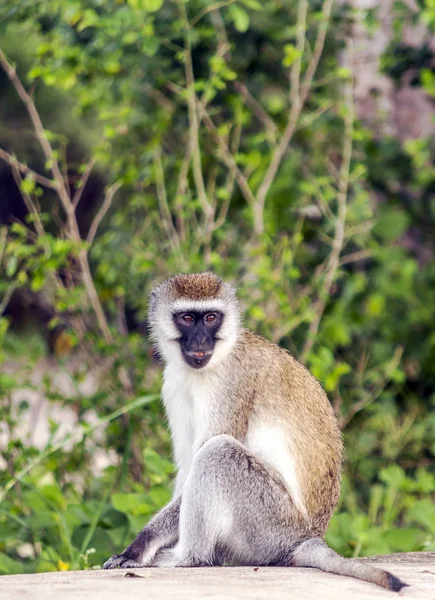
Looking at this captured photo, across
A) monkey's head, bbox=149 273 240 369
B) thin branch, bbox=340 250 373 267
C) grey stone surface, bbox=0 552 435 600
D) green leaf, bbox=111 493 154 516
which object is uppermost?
thin branch, bbox=340 250 373 267

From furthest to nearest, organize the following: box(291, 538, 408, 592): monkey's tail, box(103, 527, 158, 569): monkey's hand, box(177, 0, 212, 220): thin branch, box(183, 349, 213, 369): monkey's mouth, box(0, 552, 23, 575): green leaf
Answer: box(177, 0, 212, 220): thin branch → box(0, 552, 23, 575): green leaf → box(183, 349, 213, 369): monkey's mouth → box(103, 527, 158, 569): monkey's hand → box(291, 538, 408, 592): monkey's tail

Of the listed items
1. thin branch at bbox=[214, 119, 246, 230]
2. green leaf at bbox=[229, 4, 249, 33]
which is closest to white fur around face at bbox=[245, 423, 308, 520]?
green leaf at bbox=[229, 4, 249, 33]

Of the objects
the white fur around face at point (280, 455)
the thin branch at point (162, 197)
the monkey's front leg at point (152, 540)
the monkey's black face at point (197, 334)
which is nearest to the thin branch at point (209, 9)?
the thin branch at point (162, 197)

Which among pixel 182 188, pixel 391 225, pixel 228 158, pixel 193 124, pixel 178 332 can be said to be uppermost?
pixel 193 124

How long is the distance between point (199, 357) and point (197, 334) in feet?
0.39

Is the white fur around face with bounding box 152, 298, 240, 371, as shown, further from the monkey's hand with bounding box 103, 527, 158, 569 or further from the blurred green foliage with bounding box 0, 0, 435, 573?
the blurred green foliage with bounding box 0, 0, 435, 573

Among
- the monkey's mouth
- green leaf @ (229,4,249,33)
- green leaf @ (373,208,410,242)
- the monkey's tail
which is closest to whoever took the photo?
the monkey's tail

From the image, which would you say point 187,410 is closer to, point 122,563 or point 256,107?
point 122,563

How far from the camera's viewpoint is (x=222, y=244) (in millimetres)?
7730

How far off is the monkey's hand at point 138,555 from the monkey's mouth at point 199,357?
0.76 m

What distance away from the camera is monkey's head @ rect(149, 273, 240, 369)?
4996mm

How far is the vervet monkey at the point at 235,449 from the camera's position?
4750 millimetres

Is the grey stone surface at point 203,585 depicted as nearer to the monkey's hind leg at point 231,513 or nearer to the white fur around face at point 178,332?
the monkey's hind leg at point 231,513

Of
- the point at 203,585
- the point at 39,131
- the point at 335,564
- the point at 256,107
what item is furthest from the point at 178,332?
the point at 256,107
